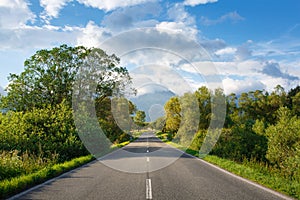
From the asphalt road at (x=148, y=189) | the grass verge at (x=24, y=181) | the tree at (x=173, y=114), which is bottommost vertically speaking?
the asphalt road at (x=148, y=189)

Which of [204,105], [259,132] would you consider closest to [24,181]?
[259,132]

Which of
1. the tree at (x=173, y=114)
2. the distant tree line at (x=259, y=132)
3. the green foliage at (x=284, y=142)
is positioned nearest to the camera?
the green foliage at (x=284, y=142)

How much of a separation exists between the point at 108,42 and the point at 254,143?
15.0 m

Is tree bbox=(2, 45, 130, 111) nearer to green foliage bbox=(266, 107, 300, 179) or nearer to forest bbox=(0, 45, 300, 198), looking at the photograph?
forest bbox=(0, 45, 300, 198)

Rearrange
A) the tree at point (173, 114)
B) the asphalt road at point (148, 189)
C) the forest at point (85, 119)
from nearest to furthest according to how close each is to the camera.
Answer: the asphalt road at point (148, 189), the forest at point (85, 119), the tree at point (173, 114)

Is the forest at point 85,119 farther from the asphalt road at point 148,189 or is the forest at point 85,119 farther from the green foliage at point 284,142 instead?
the asphalt road at point 148,189

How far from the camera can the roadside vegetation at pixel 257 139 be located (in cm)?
1109

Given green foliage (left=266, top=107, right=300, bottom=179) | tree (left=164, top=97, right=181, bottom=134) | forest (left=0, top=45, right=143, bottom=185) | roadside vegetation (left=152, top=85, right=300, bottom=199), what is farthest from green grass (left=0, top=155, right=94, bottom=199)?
tree (left=164, top=97, right=181, bottom=134)

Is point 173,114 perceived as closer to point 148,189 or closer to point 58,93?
point 58,93

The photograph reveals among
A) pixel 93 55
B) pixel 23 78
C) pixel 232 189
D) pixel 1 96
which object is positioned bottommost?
pixel 232 189

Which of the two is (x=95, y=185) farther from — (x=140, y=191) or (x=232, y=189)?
(x=232, y=189)

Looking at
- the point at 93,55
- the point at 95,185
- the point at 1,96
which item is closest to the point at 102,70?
the point at 93,55

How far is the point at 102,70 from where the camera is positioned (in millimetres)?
30328

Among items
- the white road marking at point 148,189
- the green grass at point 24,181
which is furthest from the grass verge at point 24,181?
the white road marking at point 148,189
